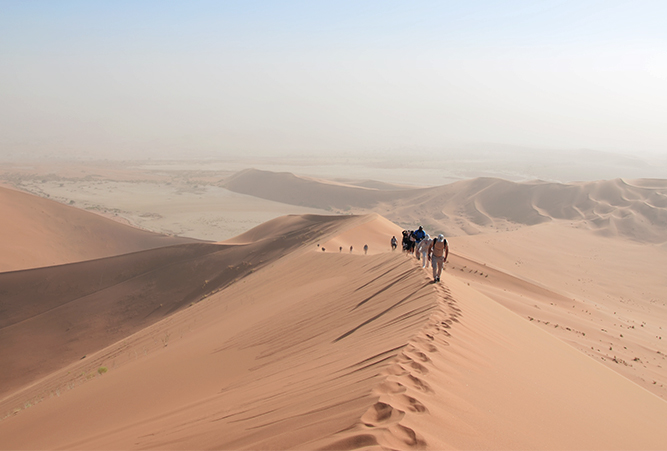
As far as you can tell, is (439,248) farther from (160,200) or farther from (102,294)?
(160,200)

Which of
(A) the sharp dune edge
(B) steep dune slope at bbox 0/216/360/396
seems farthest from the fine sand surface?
(A) the sharp dune edge

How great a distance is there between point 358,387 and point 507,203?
56297 millimetres

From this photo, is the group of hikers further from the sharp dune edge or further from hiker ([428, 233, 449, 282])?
the sharp dune edge

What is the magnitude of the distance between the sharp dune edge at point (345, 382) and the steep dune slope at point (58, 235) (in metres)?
18.2

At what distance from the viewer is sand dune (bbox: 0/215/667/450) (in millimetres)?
3021

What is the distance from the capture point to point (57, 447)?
15.3 ft

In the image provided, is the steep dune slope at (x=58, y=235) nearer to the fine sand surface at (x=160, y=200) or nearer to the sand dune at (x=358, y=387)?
the fine sand surface at (x=160, y=200)

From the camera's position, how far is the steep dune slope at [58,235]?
28.6m

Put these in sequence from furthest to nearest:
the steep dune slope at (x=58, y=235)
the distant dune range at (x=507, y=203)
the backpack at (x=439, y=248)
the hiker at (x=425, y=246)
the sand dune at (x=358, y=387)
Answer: the distant dune range at (x=507, y=203)
the steep dune slope at (x=58, y=235)
the hiker at (x=425, y=246)
the backpack at (x=439, y=248)
the sand dune at (x=358, y=387)

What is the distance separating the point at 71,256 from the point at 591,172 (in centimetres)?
13313

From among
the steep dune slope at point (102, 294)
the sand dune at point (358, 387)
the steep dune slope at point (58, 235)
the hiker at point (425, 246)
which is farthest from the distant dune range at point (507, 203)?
the sand dune at point (358, 387)

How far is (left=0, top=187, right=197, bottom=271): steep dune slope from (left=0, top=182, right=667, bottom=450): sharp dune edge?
1816cm

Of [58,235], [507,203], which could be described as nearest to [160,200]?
[58,235]

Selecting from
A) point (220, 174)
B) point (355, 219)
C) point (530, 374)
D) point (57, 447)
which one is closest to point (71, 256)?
point (355, 219)
